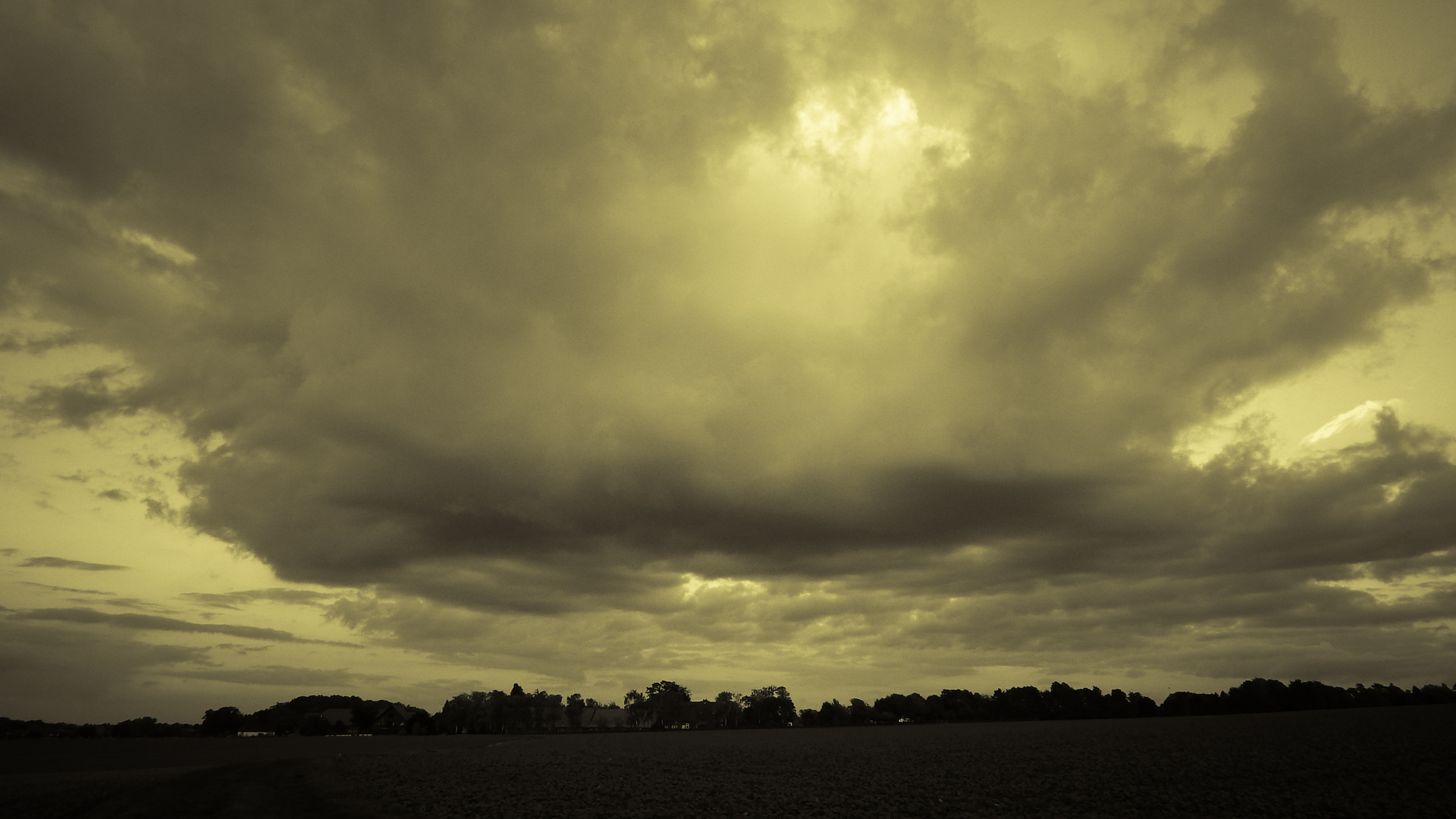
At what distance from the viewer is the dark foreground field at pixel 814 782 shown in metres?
46.2

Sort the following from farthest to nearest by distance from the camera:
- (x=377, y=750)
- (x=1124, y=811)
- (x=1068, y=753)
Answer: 1. (x=377, y=750)
2. (x=1068, y=753)
3. (x=1124, y=811)

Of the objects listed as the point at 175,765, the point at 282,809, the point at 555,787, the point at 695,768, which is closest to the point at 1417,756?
the point at 695,768

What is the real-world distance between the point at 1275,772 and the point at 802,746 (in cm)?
7864

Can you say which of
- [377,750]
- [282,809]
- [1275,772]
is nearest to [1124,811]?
[1275,772]

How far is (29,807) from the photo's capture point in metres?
45.2

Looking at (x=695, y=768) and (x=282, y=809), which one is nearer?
(x=282, y=809)

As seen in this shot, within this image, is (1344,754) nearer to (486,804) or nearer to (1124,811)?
(1124,811)

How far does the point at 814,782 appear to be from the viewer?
63250 mm

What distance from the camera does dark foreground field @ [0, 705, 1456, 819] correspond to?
46.2 m

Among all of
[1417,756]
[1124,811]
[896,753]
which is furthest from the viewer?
[896,753]

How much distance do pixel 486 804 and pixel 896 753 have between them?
212 feet

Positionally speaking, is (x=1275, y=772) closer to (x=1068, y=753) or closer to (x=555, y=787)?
(x=1068, y=753)

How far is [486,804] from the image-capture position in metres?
48.7

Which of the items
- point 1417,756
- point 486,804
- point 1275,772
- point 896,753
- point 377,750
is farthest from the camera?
point 377,750
